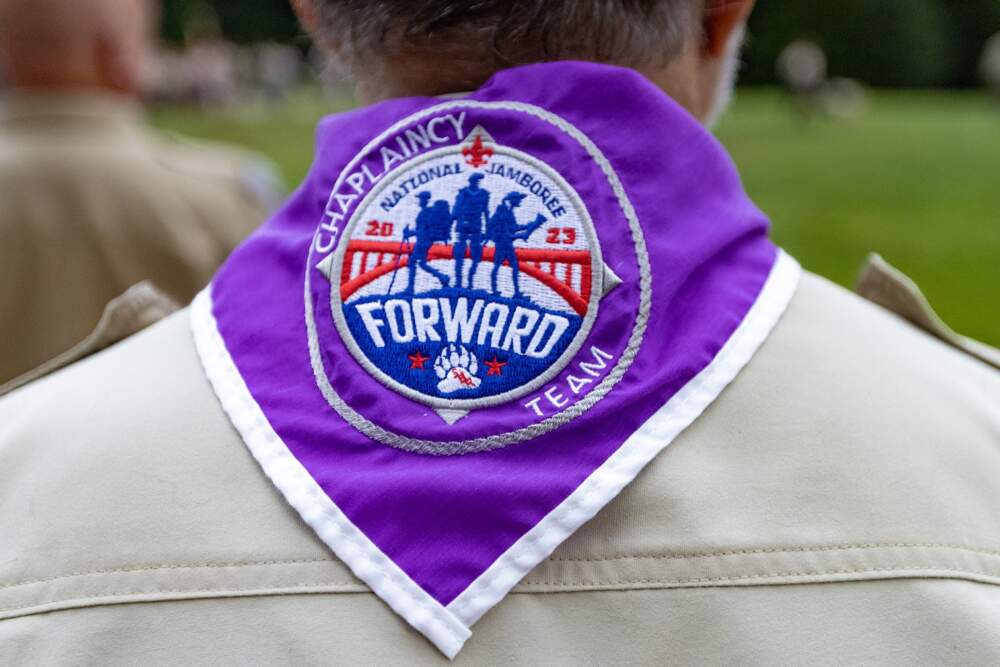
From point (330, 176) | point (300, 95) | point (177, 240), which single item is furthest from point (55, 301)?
point (300, 95)

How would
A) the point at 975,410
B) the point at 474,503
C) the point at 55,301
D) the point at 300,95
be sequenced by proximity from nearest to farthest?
the point at 474,503, the point at 975,410, the point at 55,301, the point at 300,95

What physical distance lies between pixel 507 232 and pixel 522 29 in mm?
201

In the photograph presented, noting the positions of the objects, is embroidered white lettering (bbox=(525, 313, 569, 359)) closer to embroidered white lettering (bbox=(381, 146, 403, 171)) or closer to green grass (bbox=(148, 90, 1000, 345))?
embroidered white lettering (bbox=(381, 146, 403, 171))

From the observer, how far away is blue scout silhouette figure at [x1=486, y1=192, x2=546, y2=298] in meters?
0.91

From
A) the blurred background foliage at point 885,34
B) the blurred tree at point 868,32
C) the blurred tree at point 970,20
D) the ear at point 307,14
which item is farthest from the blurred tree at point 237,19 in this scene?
the ear at point 307,14

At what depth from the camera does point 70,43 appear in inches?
114

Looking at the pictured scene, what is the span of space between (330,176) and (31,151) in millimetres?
2204

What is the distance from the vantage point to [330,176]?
3.38 feet

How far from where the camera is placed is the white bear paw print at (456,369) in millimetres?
889

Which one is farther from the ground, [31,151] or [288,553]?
[288,553]

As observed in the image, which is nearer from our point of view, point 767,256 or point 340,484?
point 340,484

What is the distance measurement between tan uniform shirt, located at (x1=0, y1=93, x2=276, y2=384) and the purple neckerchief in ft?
6.46

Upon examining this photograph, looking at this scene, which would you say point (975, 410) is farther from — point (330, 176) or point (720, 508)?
point (330, 176)

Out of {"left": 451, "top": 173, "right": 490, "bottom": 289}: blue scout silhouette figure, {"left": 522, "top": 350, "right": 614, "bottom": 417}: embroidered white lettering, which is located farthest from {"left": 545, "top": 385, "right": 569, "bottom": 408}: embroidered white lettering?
{"left": 451, "top": 173, "right": 490, "bottom": 289}: blue scout silhouette figure
